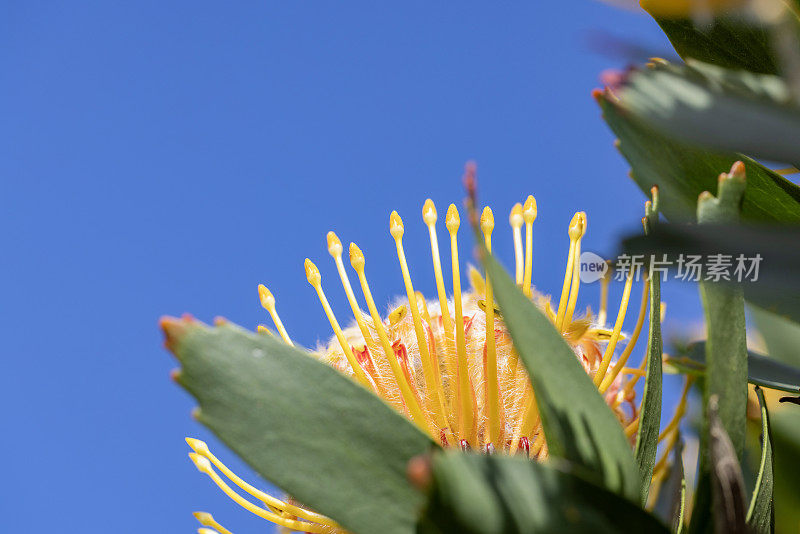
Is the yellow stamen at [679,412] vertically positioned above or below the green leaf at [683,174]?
below

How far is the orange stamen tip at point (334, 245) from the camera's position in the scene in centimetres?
160

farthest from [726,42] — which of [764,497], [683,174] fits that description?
[764,497]

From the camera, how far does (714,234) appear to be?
2.55 feet

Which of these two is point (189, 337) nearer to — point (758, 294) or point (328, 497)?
point (328, 497)

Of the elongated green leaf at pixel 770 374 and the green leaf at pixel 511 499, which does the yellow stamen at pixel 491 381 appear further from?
the green leaf at pixel 511 499

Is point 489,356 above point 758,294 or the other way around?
above

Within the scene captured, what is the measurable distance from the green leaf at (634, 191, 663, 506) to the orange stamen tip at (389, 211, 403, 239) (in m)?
0.66

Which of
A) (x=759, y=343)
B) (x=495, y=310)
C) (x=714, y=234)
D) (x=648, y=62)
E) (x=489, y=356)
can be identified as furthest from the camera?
(x=759, y=343)

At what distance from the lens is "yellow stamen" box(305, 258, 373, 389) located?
1.38m

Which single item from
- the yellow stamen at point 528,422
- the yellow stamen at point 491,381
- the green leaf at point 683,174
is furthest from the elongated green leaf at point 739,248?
the yellow stamen at point 528,422

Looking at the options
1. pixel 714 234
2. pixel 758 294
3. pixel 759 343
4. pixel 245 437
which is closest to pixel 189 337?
pixel 245 437

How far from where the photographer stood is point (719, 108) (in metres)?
0.83

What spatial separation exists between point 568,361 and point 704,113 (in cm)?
31

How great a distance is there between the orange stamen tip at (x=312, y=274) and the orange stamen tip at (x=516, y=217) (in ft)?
1.53
